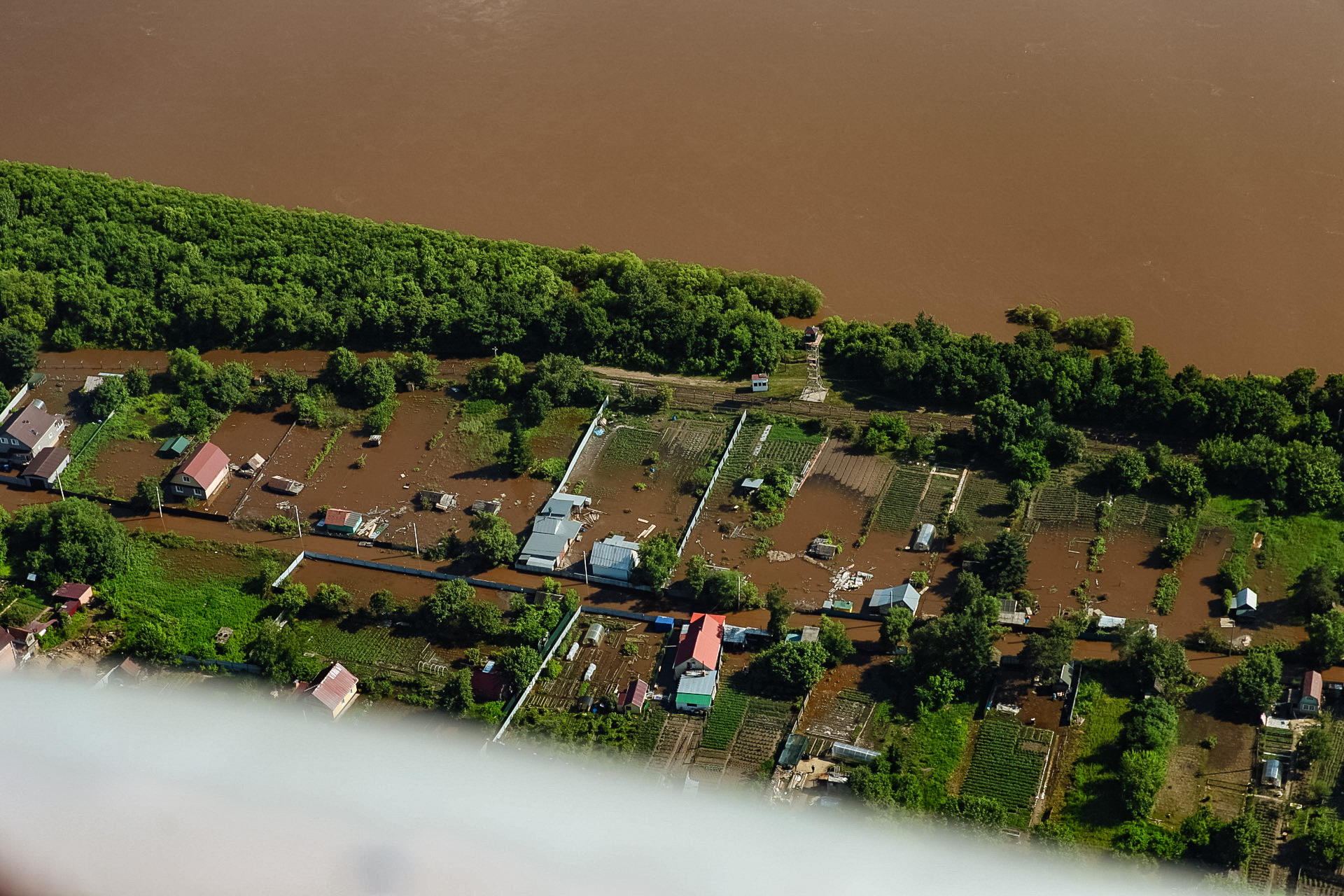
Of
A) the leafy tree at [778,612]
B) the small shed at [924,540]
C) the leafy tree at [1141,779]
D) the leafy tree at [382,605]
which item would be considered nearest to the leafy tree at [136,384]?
the leafy tree at [382,605]

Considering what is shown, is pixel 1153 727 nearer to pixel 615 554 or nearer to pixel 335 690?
pixel 615 554

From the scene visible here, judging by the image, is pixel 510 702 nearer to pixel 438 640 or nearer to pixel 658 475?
pixel 438 640

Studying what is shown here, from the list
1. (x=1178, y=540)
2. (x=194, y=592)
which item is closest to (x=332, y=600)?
(x=194, y=592)

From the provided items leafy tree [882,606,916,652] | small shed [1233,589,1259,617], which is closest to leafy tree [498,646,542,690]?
leafy tree [882,606,916,652]

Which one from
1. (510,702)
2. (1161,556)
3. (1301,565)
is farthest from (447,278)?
(1301,565)

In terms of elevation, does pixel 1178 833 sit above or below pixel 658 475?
below

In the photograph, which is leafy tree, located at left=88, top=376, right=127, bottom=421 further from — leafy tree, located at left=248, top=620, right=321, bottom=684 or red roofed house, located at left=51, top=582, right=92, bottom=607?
leafy tree, located at left=248, top=620, right=321, bottom=684

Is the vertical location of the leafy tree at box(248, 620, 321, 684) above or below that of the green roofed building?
below
